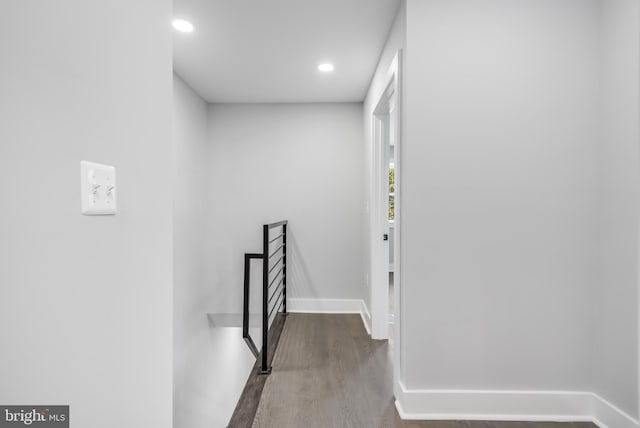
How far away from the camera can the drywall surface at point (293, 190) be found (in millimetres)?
4152

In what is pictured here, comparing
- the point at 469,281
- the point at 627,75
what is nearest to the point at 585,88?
the point at 627,75

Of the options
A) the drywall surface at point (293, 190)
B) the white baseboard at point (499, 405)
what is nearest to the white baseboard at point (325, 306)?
the drywall surface at point (293, 190)

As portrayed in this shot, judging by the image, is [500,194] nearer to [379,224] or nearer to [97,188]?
[379,224]

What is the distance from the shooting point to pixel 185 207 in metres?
3.63

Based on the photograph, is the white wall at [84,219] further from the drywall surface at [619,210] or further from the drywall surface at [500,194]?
the drywall surface at [619,210]

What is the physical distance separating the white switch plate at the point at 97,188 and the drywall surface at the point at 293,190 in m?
3.30

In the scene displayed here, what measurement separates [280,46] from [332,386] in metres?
2.44

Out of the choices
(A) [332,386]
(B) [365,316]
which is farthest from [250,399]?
(B) [365,316]

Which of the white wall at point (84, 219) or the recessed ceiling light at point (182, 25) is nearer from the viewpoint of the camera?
the white wall at point (84, 219)

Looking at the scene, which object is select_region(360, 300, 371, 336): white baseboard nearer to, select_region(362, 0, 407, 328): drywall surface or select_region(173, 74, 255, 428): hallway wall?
select_region(362, 0, 407, 328): drywall surface

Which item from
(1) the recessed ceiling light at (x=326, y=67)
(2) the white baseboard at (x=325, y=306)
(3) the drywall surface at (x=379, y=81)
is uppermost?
(1) the recessed ceiling light at (x=326, y=67)

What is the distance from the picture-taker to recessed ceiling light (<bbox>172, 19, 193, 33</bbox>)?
7.86 feet

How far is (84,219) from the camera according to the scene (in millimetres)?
794

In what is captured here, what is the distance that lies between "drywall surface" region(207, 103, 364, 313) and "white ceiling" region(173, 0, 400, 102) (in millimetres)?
326
